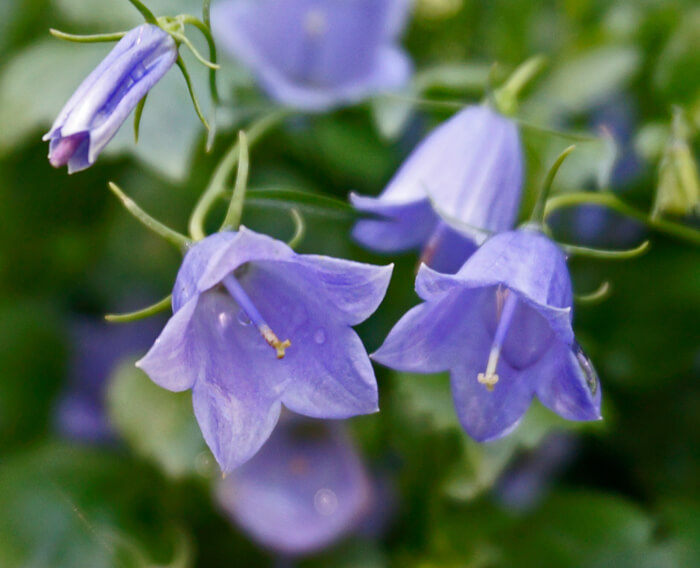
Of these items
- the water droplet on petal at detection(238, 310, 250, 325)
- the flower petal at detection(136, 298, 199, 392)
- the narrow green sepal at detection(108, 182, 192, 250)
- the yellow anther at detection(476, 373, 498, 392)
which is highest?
the narrow green sepal at detection(108, 182, 192, 250)

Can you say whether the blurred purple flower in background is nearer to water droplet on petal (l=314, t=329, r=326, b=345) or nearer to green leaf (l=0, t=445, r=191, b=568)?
green leaf (l=0, t=445, r=191, b=568)

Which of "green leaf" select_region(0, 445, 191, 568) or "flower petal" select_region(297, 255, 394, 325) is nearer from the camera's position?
"flower petal" select_region(297, 255, 394, 325)

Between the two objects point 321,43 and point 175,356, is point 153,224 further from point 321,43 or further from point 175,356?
point 321,43

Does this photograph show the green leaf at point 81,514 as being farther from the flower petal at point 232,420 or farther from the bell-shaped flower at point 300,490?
the flower petal at point 232,420

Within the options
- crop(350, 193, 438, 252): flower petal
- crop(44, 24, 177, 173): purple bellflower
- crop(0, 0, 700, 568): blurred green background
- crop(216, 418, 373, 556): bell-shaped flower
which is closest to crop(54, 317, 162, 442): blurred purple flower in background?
crop(0, 0, 700, 568): blurred green background

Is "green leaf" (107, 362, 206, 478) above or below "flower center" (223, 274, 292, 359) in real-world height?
below

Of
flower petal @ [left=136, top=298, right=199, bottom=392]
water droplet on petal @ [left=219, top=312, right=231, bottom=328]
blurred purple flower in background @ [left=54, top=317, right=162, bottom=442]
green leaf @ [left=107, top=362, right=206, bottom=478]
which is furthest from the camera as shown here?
blurred purple flower in background @ [left=54, top=317, right=162, bottom=442]

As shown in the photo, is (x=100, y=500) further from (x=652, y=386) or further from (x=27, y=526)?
(x=652, y=386)

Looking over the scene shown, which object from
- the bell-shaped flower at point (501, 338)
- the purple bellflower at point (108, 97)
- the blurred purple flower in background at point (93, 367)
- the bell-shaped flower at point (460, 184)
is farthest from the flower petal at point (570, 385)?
the blurred purple flower in background at point (93, 367)
